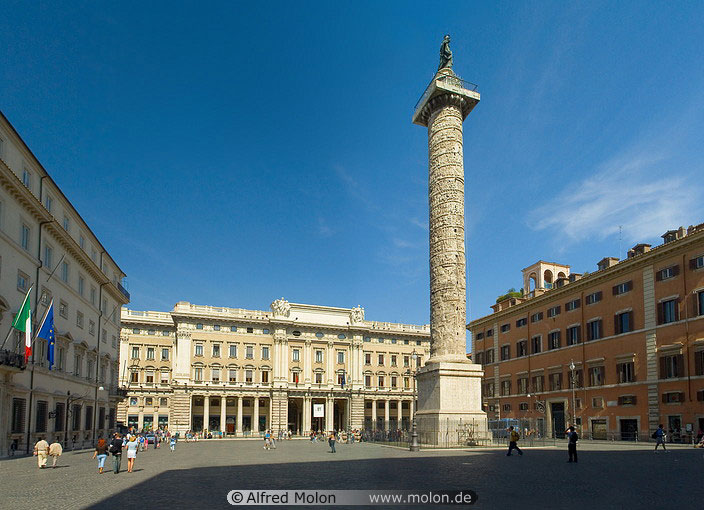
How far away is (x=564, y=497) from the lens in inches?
489

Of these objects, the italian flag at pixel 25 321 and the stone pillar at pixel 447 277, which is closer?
the italian flag at pixel 25 321

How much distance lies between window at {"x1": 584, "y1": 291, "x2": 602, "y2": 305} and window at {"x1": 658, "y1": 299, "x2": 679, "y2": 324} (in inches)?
248

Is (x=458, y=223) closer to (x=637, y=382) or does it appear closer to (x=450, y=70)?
(x=450, y=70)

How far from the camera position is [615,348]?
4003 cm

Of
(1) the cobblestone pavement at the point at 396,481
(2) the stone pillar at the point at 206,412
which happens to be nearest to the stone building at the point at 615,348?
(1) the cobblestone pavement at the point at 396,481

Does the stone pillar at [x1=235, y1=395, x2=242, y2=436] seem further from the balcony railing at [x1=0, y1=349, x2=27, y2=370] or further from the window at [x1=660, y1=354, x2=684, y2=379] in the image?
the window at [x1=660, y1=354, x2=684, y2=379]

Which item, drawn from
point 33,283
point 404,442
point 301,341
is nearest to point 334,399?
point 301,341

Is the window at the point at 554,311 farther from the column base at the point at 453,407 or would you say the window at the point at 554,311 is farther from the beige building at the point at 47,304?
the beige building at the point at 47,304

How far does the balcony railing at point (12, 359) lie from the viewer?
24636 mm

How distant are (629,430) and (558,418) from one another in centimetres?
833

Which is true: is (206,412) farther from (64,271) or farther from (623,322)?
(623,322)

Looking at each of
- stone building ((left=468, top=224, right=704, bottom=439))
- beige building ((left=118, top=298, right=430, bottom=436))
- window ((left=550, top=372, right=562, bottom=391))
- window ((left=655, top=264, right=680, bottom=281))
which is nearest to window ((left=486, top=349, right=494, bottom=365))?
stone building ((left=468, top=224, right=704, bottom=439))

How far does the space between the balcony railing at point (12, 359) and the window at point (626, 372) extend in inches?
1326

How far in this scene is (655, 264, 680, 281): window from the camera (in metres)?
35.2
